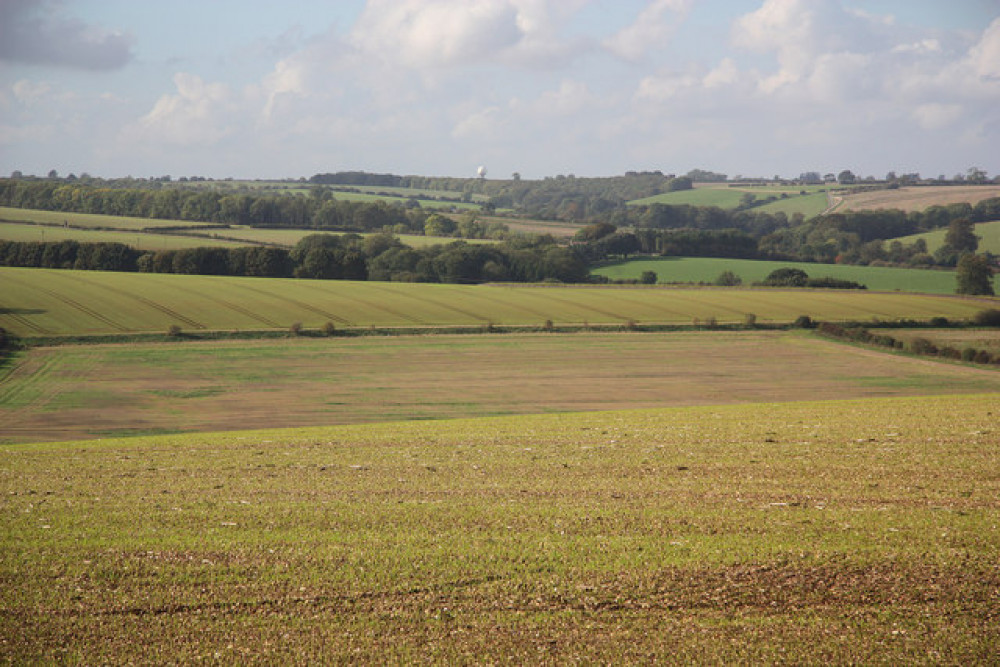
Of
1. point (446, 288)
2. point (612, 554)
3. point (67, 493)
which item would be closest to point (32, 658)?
point (612, 554)

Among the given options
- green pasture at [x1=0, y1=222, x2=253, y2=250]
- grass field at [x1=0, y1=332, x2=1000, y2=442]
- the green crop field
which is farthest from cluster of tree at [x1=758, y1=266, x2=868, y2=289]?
green pasture at [x1=0, y1=222, x2=253, y2=250]

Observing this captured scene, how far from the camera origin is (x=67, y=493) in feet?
57.4

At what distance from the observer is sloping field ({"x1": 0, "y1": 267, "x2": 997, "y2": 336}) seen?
6875 centimetres

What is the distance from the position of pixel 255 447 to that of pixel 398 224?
142398 millimetres

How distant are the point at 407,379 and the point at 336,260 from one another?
56.9m

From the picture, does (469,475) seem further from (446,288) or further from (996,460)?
(446,288)

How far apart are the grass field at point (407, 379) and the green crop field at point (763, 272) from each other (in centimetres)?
5185

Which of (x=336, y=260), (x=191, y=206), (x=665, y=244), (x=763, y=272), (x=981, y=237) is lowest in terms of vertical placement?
(x=336, y=260)

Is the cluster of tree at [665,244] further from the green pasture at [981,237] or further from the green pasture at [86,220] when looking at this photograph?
the green pasture at [86,220]

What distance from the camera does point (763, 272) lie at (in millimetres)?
126500

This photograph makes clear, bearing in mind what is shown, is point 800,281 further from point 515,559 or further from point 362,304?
point 515,559

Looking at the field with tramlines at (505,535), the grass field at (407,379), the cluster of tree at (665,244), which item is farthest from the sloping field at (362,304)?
the cluster of tree at (665,244)

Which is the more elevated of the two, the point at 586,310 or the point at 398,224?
the point at 398,224

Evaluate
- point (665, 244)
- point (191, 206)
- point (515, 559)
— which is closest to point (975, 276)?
point (665, 244)
